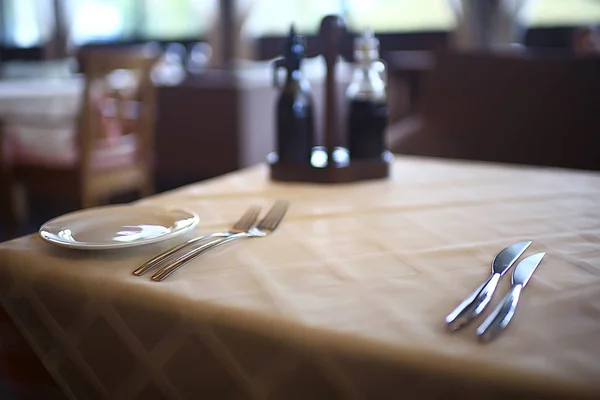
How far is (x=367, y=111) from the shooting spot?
1.14 metres

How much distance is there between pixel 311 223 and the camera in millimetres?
854

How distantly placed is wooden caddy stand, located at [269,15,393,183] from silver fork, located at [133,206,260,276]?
0.21 m

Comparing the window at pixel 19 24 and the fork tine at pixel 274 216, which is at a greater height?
the window at pixel 19 24

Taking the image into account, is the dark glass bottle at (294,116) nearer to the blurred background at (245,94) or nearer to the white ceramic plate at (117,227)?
the blurred background at (245,94)

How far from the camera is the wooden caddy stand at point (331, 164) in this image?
43.2 inches

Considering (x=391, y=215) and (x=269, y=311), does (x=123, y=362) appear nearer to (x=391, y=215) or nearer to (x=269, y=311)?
(x=269, y=311)

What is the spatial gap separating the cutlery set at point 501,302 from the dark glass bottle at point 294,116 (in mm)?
514

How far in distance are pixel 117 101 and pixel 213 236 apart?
2.08 meters

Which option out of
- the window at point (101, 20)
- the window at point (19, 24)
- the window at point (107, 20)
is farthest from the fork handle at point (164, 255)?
the window at point (19, 24)

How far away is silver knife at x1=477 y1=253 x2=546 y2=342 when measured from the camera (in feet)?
1.64

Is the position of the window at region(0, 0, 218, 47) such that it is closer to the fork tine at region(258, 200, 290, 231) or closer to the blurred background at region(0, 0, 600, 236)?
the blurred background at region(0, 0, 600, 236)

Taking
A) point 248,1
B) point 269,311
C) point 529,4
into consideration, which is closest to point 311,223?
point 269,311

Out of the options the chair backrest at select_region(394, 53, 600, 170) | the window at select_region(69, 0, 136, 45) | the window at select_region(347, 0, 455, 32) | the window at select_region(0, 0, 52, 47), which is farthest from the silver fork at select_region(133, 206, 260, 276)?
the window at select_region(0, 0, 52, 47)

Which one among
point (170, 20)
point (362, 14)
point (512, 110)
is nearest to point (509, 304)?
point (512, 110)
